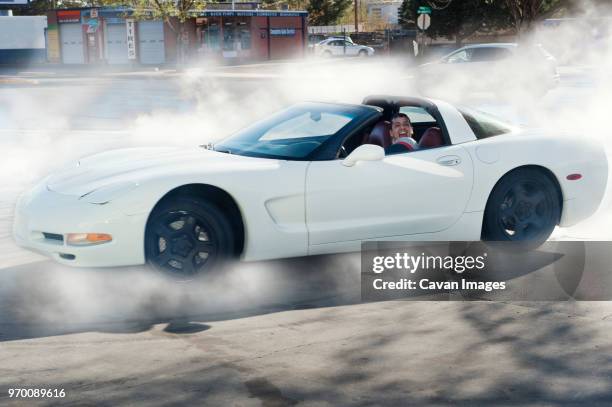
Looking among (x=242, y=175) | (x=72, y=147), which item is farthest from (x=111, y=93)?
(x=242, y=175)

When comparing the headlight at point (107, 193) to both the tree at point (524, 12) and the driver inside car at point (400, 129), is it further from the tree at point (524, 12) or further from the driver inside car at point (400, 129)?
the tree at point (524, 12)

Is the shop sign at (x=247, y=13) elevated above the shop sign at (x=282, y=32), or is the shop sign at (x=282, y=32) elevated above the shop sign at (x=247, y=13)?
the shop sign at (x=247, y=13)

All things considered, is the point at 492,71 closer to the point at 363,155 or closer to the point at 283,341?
the point at 363,155

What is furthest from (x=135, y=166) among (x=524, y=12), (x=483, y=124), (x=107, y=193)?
(x=524, y=12)

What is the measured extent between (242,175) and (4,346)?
6.25ft

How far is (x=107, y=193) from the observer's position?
5.70m

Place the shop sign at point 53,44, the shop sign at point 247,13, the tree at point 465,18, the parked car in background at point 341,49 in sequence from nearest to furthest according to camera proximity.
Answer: the tree at point 465,18 → the shop sign at point 247,13 → the parked car in background at point 341,49 → the shop sign at point 53,44

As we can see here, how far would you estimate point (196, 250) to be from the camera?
5867mm

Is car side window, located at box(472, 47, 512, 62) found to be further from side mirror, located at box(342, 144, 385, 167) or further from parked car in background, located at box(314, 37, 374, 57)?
parked car in background, located at box(314, 37, 374, 57)

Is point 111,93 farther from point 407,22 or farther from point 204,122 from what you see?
point 407,22

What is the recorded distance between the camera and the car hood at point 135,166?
19.3ft

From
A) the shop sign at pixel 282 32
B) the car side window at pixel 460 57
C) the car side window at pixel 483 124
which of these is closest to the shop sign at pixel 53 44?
the shop sign at pixel 282 32

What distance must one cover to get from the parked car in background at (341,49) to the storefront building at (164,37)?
5.69 ft

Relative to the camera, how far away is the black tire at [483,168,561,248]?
266 inches
